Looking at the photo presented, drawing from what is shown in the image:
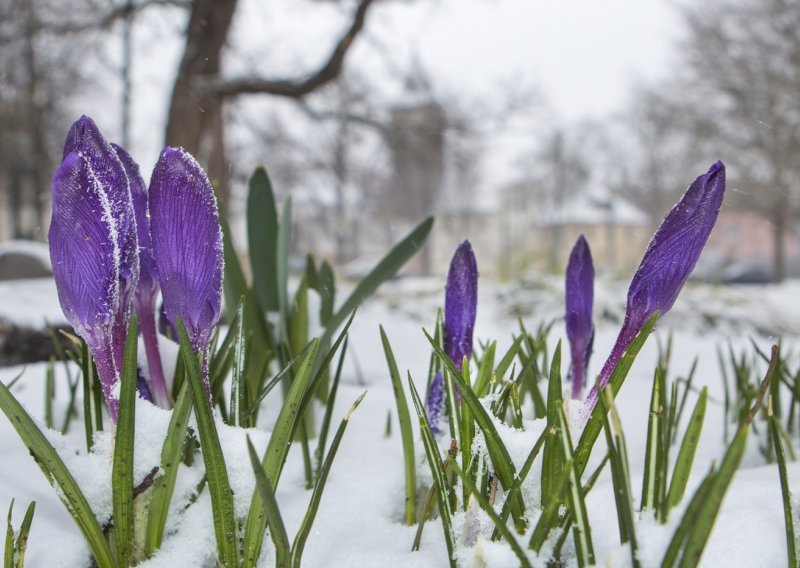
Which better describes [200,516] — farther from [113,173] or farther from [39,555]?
[113,173]

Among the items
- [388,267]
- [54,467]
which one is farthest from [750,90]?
[54,467]

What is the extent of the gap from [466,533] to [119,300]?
50 centimetres

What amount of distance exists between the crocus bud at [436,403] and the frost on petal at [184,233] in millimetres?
411

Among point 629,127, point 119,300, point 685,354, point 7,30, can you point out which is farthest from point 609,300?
point 629,127

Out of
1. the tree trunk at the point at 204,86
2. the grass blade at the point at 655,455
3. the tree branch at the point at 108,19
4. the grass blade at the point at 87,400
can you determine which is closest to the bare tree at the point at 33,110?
the tree branch at the point at 108,19

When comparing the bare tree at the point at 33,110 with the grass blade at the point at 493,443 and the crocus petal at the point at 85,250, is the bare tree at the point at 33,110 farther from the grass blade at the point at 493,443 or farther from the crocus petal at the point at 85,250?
the grass blade at the point at 493,443

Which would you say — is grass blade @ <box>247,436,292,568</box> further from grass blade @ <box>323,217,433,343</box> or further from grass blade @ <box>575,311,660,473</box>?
grass blade @ <box>323,217,433,343</box>

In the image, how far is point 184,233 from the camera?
2.33 feet

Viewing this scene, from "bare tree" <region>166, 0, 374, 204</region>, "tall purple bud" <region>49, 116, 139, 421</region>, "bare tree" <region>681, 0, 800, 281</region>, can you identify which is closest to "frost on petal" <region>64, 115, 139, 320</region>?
"tall purple bud" <region>49, 116, 139, 421</region>

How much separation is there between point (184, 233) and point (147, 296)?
8.1 inches

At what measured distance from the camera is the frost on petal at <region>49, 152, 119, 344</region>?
0.67m

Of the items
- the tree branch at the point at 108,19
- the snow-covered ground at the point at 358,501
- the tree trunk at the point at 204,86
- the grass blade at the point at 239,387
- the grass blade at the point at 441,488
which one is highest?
the tree branch at the point at 108,19

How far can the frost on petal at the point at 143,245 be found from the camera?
850 millimetres

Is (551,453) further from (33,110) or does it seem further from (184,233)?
(33,110)
